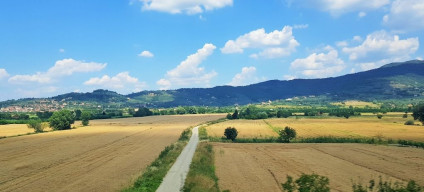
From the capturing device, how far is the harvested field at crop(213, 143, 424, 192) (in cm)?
3706

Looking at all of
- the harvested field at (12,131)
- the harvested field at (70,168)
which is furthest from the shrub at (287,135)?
the harvested field at (12,131)

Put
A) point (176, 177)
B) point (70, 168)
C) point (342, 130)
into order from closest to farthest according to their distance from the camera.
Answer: point (176, 177)
point (70, 168)
point (342, 130)

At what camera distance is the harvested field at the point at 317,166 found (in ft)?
122

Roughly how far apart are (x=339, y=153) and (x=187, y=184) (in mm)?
41525

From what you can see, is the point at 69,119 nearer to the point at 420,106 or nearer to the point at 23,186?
the point at 23,186

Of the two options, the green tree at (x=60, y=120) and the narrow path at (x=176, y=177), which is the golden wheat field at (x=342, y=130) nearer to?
the green tree at (x=60, y=120)

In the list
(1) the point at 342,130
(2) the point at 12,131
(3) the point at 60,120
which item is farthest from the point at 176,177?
(3) the point at 60,120

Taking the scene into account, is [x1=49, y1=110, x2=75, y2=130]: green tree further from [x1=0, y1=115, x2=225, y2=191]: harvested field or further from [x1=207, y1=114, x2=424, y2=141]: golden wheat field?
[x1=0, y1=115, x2=225, y2=191]: harvested field

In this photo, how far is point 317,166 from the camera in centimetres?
4841

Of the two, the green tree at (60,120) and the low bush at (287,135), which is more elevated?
the green tree at (60,120)

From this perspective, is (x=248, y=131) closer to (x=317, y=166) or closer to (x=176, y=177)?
(x=317, y=166)

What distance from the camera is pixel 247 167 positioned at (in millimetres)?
47062

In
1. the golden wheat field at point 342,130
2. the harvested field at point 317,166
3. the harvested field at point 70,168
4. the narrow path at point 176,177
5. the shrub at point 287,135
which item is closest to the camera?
the narrow path at point 176,177

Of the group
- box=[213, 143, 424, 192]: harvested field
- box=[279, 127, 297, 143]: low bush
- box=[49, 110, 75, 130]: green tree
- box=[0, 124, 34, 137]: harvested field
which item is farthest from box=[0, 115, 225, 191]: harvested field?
box=[49, 110, 75, 130]: green tree
